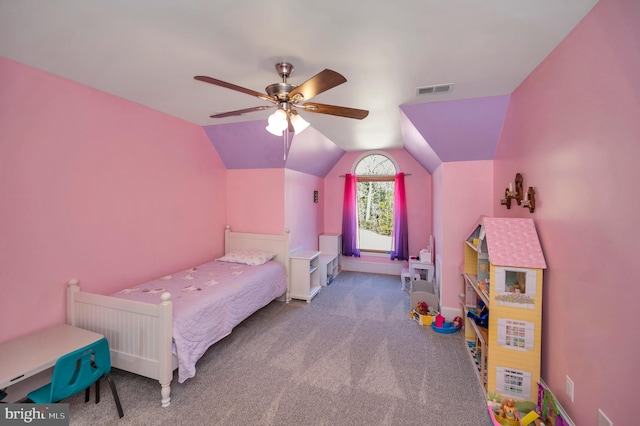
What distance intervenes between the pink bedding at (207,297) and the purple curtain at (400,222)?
256cm

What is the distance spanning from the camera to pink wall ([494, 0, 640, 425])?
1.17 metres

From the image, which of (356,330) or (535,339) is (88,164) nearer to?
(356,330)

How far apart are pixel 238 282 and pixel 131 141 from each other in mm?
1819

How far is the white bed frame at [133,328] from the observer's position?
6.18 feet

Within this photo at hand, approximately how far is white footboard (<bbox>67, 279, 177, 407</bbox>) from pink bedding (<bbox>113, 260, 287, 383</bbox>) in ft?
0.37

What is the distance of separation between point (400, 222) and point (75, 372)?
4.67m

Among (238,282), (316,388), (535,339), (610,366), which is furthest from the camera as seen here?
(238,282)

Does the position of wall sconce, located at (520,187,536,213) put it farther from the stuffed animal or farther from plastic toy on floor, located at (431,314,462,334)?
plastic toy on floor, located at (431,314,462,334)

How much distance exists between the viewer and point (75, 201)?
222cm

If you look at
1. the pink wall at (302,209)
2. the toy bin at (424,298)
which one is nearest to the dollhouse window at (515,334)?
the toy bin at (424,298)

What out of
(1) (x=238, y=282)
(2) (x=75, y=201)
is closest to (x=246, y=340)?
(1) (x=238, y=282)

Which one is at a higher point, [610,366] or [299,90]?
[299,90]

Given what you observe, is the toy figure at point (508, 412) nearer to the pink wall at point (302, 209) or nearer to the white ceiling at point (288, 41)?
the white ceiling at point (288, 41)

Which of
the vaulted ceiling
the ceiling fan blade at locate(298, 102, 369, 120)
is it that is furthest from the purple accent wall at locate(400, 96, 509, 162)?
the ceiling fan blade at locate(298, 102, 369, 120)
